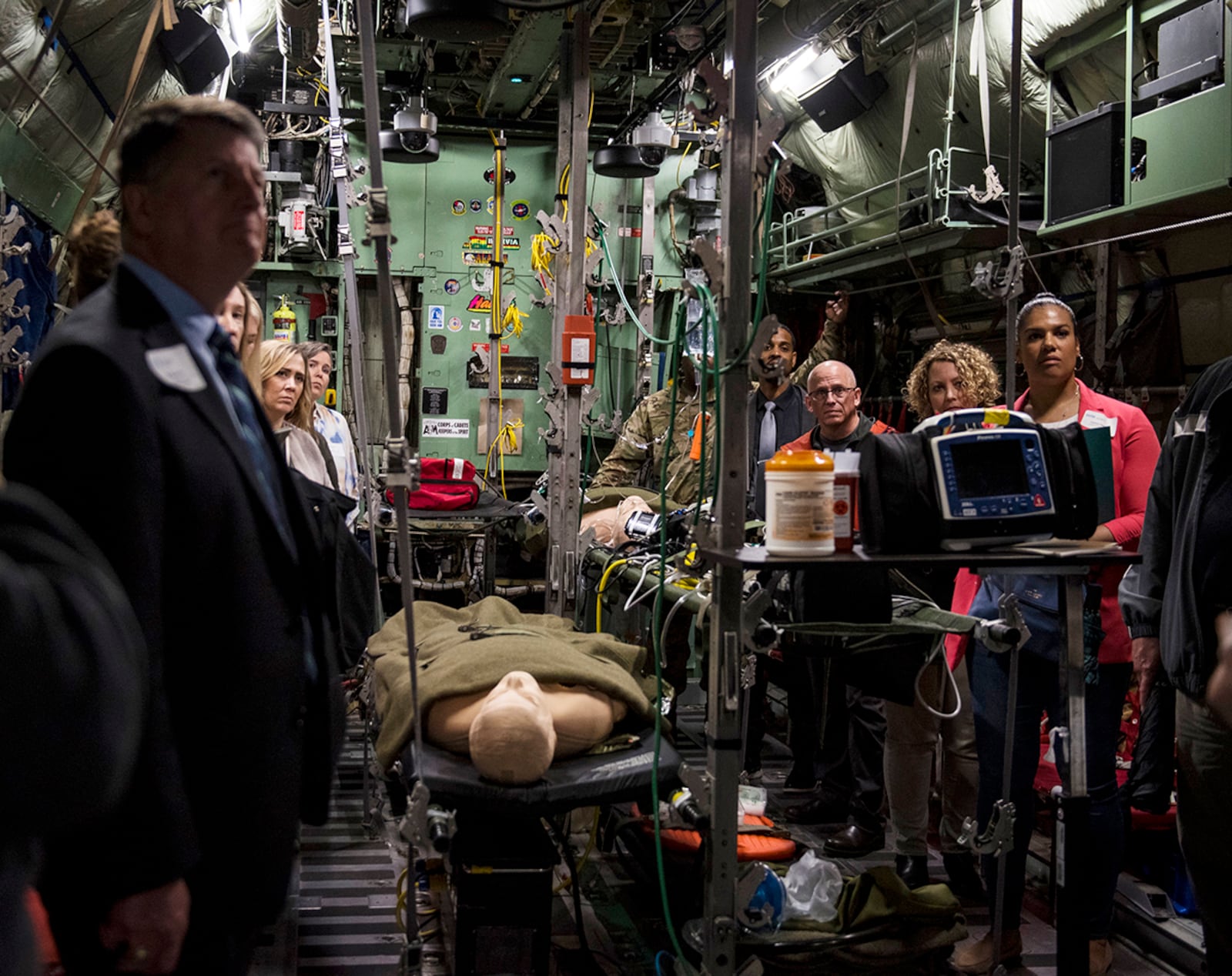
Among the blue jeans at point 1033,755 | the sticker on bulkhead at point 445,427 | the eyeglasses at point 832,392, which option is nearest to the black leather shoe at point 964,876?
the blue jeans at point 1033,755

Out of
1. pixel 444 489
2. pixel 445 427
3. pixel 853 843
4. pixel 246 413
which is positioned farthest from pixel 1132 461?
pixel 445 427

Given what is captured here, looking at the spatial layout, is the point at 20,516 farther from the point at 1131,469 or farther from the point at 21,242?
the point at 21,242

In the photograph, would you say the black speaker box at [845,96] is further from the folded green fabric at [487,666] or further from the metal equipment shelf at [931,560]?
the metal equipment shelf at [931,560]

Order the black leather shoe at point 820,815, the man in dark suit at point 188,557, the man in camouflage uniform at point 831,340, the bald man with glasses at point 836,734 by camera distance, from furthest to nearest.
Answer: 1. the man in camouflage uniform at point 831,340
2. the black leather shoe at point 820,815
3. the bald man with glasses at point 836,734
4. the man in dark suit at point 188,557

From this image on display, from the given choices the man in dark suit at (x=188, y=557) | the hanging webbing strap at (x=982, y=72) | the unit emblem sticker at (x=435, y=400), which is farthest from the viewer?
the unit emblem sticker at (x=435, y=400)

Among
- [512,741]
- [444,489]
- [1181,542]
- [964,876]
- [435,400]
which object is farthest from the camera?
[435,400]

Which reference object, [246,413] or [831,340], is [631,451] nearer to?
[831,340]

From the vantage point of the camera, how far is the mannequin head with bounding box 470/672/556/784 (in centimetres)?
262

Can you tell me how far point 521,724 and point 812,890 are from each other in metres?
1.04

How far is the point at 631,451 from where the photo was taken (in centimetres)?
653

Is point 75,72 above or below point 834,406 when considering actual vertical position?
above

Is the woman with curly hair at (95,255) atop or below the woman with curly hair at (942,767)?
atop

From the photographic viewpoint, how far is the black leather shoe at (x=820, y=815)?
15.2 feet

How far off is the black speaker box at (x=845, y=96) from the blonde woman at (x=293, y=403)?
4.94 meters
